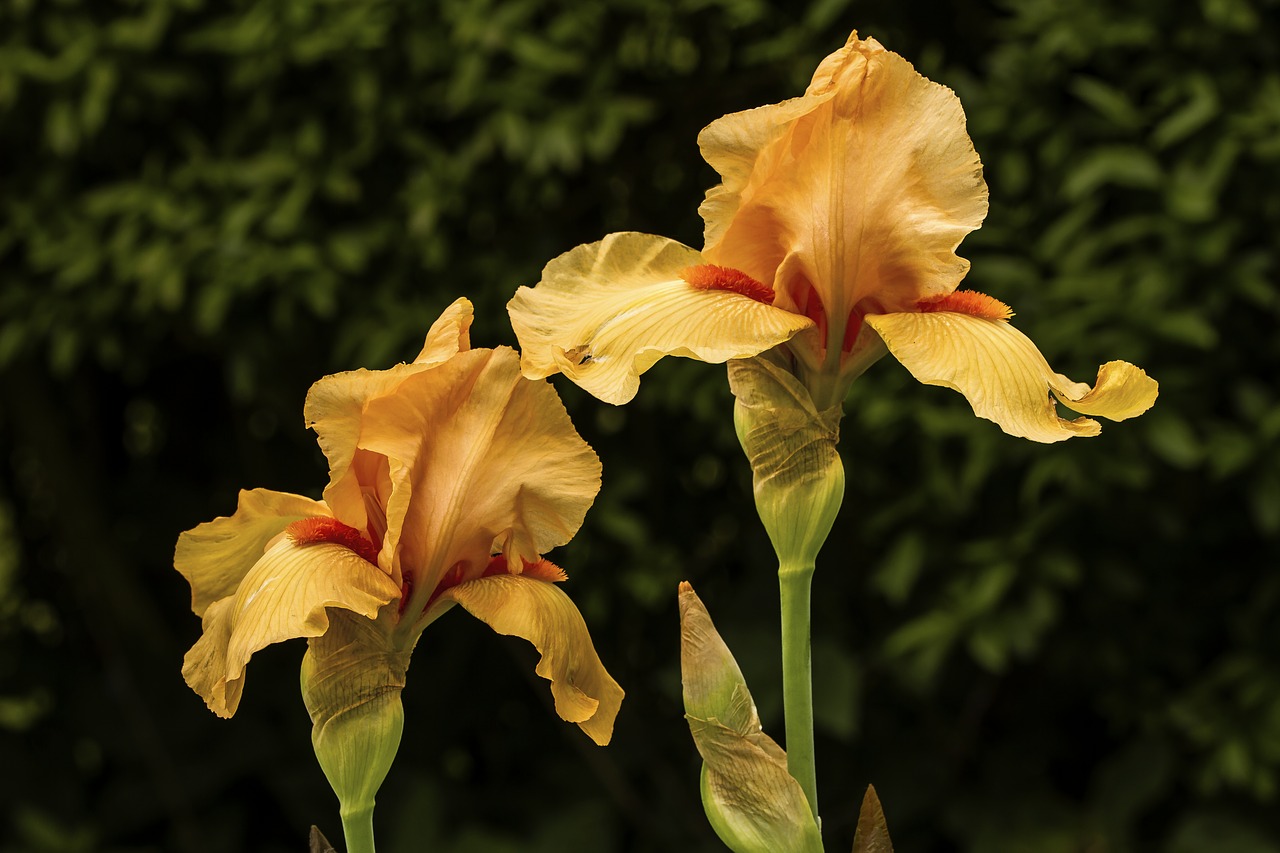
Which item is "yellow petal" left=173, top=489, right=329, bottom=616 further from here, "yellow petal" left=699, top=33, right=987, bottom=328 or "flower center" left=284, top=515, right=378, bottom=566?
"yellow petal" left=699, top=33, right=987, bottom=328

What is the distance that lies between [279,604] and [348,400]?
85 mm

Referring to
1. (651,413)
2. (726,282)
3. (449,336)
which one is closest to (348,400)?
(449,336)

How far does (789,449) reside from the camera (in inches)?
24.1

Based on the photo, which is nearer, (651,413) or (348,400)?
(348,400)

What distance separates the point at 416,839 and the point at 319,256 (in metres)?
0.74

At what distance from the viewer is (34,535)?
2.30m

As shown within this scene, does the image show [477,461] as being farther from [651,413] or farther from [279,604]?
[651,413]

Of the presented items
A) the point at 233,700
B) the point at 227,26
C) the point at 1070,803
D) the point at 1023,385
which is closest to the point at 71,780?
the point at 227,26

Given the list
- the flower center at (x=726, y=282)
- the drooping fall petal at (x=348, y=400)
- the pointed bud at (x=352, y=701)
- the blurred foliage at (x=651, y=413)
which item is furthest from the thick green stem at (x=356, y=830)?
the blurred foliage at (x=651, y=413)

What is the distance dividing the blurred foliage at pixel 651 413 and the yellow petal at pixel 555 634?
41.3 inches

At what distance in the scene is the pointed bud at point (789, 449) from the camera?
0.61m

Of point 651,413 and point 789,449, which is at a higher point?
point 789,449

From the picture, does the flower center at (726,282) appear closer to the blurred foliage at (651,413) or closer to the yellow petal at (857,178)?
the yellow petal at (857,178)

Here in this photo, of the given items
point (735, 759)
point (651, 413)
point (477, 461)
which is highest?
point (477, 461)
